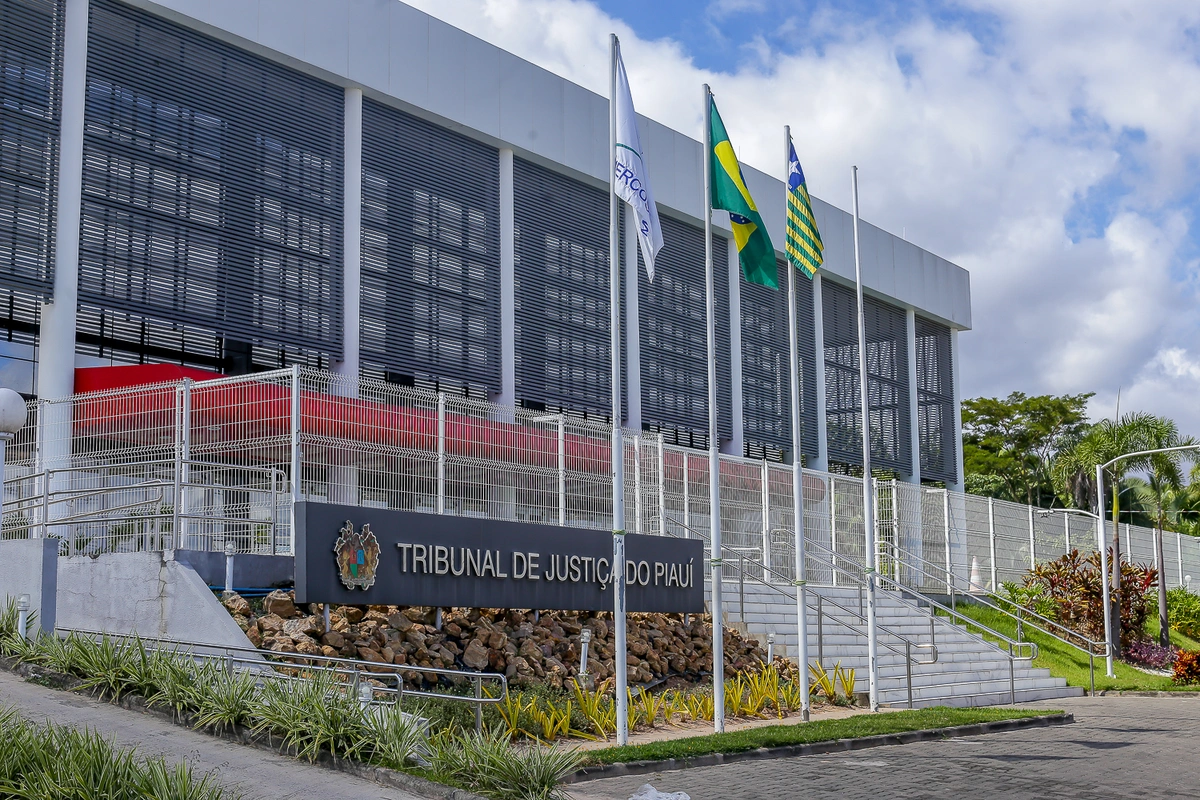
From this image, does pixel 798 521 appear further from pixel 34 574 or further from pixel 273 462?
pixel 34 574

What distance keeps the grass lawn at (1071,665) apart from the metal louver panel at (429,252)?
44.2ft

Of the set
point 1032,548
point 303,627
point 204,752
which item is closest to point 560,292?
point 1032,548

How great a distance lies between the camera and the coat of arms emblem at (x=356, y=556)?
1525 cm

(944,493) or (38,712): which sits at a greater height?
(944,493)

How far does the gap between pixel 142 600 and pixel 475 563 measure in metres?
4.32

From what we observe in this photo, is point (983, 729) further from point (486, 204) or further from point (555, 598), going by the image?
point (486, 204)

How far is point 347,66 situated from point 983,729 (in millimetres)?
18265

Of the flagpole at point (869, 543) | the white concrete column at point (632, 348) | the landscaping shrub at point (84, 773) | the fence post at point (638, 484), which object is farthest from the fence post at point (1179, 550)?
the landscaping shrub at point (84, 773)

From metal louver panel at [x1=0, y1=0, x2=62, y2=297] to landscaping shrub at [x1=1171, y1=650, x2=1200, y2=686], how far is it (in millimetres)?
24153

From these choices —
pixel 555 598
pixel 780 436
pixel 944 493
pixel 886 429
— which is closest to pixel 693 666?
pixel 555 598

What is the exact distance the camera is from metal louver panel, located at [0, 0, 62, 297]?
21.7m

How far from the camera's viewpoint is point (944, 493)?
3394 centimetres

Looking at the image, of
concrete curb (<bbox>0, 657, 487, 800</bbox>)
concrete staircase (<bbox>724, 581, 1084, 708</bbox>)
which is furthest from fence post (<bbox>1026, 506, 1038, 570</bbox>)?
concrete curb (<bbox>0, 657, 487, 800</bbox>)

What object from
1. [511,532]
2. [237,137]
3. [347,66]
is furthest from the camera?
[347,66]
